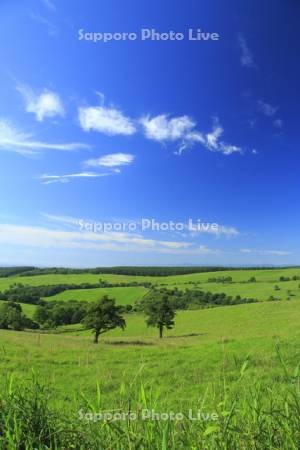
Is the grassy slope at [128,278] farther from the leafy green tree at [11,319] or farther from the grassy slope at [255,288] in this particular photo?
the leafy green tree at [11,319]

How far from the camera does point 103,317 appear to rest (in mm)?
65938

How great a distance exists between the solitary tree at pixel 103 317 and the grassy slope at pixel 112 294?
3014 cm

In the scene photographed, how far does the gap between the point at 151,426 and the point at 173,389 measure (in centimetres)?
1671

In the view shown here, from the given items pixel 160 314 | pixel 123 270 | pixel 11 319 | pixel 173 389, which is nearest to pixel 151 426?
pixel 173 389

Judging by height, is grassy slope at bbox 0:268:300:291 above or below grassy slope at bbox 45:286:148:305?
above

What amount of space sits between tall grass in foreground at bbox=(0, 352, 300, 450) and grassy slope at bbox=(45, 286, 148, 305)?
97272mm

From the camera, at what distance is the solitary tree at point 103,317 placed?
6594 centimetres

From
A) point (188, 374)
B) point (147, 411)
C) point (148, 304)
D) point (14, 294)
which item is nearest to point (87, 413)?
point (147, 411)

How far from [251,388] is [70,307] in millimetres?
92073

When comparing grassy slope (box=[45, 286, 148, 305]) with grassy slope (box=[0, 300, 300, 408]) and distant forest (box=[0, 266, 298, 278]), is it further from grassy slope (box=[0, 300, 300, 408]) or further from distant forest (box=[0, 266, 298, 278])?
grassy slope (box=[0, 300, 300, 408])

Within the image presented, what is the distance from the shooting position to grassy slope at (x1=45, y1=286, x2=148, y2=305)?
328 ft

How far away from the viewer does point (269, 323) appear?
58125 mm

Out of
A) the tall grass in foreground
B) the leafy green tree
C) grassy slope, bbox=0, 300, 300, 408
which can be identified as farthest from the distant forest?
the tall grass in foreground

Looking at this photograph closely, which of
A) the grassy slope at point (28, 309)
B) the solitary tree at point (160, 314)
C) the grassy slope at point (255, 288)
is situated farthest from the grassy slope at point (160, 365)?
the grassy slope at point (28, 309)
